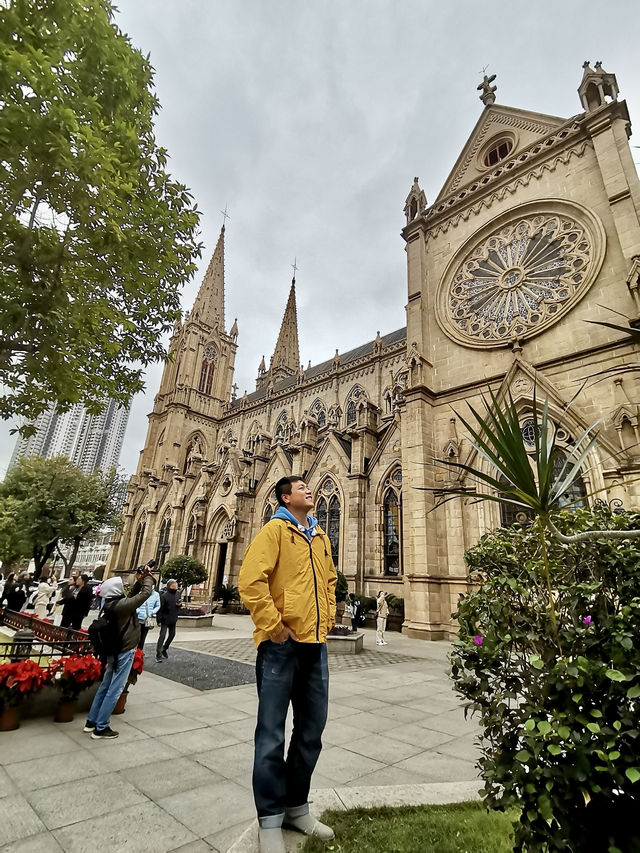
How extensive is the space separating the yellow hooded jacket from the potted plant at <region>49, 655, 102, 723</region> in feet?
13.1

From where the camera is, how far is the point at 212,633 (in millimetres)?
14523

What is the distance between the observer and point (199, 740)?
15.1 feet

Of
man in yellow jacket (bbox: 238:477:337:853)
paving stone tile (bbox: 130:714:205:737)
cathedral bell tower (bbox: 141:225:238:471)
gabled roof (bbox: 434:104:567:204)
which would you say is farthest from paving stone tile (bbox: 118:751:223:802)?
cathedral bell tower (bbox: 141:225:238:471)

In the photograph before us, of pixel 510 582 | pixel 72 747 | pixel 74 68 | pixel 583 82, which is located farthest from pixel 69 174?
pixel 583 82

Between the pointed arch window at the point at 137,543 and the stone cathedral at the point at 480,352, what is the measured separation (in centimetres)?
954

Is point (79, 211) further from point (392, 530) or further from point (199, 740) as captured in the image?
point (392, 530)

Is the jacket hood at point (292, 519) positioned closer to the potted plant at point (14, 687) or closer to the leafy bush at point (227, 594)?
the potted plant at point (14, 687)

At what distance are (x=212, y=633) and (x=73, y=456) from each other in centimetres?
11618

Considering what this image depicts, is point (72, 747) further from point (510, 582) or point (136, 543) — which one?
point (136, 543)

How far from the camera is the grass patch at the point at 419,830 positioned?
245 cm

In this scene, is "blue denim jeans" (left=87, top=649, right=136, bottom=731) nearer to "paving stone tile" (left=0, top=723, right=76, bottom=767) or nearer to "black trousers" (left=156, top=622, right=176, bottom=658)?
"paving stone tile" (left=0, top=723, right=76, bottom=767)

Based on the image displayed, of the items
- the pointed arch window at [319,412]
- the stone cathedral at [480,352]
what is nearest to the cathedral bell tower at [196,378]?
the pointed arch window at [319,412]

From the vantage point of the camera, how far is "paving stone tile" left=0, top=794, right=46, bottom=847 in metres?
2.71

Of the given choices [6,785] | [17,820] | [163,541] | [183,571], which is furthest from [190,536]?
[17,820]
